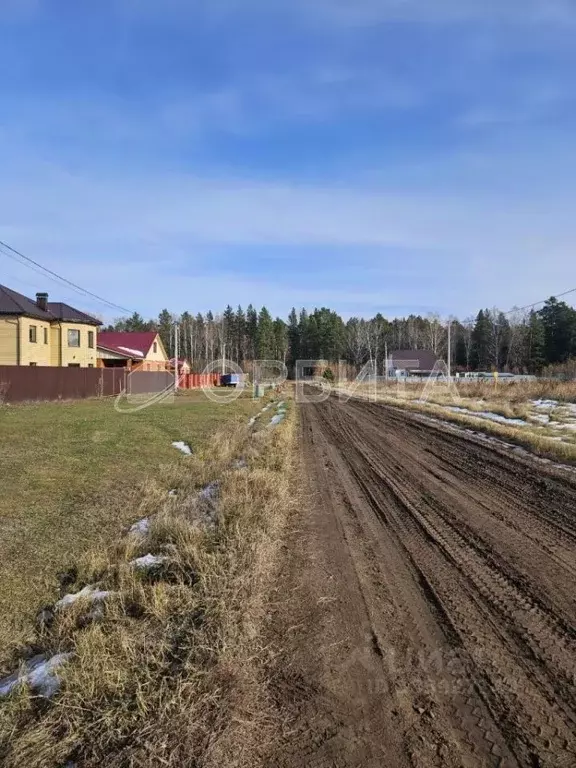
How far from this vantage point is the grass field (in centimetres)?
522

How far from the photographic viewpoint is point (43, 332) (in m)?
35.0

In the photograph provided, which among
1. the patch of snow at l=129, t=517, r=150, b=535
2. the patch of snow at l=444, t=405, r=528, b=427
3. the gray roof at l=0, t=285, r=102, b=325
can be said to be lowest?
the patch of snow at l=129, t=517, r=150, b=535

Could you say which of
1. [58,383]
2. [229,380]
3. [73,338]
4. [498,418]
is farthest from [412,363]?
[58,383]

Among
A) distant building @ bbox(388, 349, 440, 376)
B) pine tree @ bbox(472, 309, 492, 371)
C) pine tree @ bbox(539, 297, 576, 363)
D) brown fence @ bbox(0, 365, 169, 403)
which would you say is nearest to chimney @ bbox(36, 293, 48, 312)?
brown fence @ bbox(0, 365, 169, 403)

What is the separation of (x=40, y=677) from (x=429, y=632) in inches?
107

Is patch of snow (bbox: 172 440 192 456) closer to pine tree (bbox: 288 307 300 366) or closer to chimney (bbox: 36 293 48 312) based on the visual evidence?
chimney (bbox: 36 293 48 312)

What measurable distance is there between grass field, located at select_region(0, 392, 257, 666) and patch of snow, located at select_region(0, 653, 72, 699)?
401 millimetres

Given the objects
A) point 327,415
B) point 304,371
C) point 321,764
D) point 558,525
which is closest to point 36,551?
point 321,764

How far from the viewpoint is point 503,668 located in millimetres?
3236

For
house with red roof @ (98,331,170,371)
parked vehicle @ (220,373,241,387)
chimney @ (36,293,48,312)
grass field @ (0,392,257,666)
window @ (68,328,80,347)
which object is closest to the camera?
grass field @ (0,392,257,666)

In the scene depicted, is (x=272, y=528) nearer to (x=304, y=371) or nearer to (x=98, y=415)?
(x=98, y=415)

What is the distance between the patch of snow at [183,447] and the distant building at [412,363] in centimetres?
6937

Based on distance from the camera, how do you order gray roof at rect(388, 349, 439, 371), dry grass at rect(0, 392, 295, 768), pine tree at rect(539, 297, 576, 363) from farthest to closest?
gray roof at rect(388, 349, 439, 371) → pine tree at rect(539, 297, 576, 363) → dry grass at rect(0, 392, 295, 768)

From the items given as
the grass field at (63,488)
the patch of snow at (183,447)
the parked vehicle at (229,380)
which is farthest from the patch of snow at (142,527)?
the parked vehicle at (229,380)
